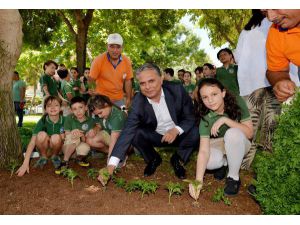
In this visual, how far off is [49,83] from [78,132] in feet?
12.5

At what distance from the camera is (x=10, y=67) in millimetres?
4434

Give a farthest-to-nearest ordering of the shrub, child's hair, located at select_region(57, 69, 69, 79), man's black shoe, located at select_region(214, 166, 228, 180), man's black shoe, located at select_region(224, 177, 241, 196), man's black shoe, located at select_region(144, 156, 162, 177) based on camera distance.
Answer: child's hair, located at select_region(57, 69, 69, 79) < man's black shoe, located at select_region(144, 156, 162, 177) < man's black shoe, located at select_region(214, 166, 228, 180) < man's black shoe, located at select_region(224, 177, 241, 196) < the shrub

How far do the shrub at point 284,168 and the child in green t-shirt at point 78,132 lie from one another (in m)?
2.56

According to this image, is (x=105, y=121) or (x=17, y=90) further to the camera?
(x=17, y=90)

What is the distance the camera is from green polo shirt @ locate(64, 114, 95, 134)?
4801 millimetres

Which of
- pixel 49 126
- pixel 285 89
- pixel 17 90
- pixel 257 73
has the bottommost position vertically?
pixel 49 126

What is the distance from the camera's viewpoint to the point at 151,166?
4469 millimetres

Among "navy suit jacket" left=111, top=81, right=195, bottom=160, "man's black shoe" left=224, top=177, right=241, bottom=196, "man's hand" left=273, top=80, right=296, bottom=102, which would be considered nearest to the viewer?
"man's hand" left=273, top=80, right=296, bottom=102

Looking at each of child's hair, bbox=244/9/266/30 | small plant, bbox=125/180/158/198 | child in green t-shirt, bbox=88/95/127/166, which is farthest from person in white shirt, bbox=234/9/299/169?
child in green t-shirt, bbox=88/95/127/166

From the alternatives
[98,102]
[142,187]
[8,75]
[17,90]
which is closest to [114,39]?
[98,102]

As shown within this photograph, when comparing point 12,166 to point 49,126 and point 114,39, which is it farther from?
point 114,39

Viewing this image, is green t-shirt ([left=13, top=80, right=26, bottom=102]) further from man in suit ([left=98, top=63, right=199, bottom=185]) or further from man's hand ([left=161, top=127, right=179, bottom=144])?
man's hand ([left=161, top=127, right=179, bottom=144])

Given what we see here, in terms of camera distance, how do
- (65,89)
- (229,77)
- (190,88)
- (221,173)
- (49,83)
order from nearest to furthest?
(221,173) < (229,77) < (49,83) < (65,89) < (190,88)

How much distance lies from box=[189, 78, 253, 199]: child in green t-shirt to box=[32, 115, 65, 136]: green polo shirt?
2.08 meters
